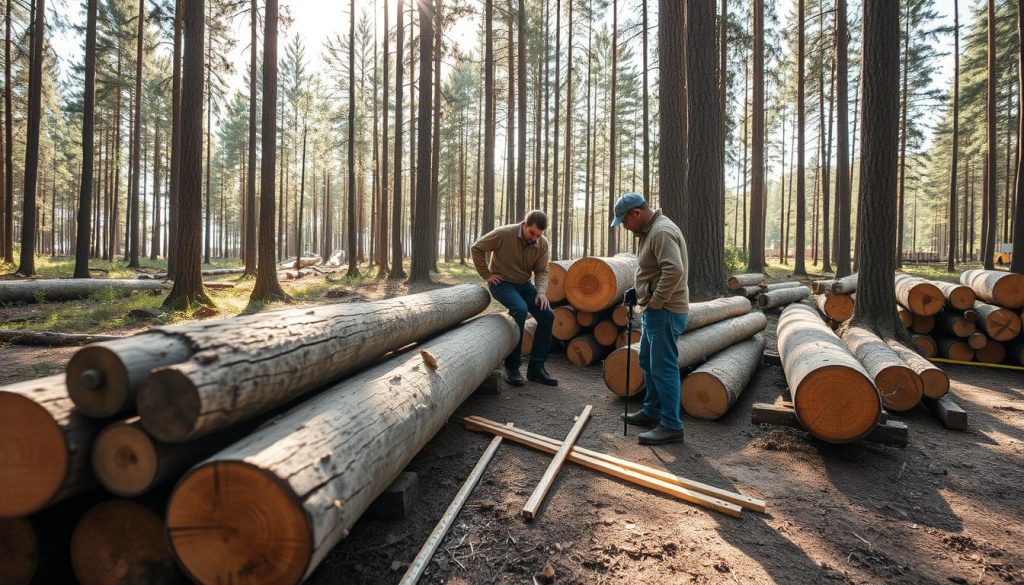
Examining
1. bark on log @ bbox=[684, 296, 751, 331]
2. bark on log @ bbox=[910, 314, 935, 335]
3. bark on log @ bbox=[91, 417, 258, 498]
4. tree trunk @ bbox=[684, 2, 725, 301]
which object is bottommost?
bark on log @ bbox=[91, 417, 258, 498]

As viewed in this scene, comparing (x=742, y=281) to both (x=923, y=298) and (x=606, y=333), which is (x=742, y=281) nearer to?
(x=923, y=298)

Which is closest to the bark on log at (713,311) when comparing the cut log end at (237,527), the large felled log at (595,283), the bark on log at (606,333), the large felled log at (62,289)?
the large felled log at (595,283)

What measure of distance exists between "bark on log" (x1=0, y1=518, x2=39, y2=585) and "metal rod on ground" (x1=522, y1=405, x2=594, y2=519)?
7.73 ft

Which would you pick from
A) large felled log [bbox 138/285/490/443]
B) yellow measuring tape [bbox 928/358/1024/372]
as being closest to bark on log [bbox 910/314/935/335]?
yellow measuring tape [bbox 928/358/1024/372]

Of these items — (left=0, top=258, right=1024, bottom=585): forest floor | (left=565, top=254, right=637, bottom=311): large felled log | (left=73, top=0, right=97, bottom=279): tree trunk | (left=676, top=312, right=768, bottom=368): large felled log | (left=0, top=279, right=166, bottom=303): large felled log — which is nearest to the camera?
(left=0, top=258, right=1024, bottom=585): forest floor

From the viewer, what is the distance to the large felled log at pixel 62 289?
381 inches

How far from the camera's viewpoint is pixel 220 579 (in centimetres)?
177

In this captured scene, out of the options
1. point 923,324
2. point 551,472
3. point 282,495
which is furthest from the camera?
point 923,324

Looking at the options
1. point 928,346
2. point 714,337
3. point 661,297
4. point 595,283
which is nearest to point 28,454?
point 661,297

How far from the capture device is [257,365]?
212cm

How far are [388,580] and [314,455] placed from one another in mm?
894

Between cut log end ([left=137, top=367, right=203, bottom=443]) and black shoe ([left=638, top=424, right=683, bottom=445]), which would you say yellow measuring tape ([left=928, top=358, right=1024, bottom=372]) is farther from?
cut log end ([left=137, top=367, right=203, bottom=443])

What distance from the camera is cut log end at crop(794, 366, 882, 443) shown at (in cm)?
363

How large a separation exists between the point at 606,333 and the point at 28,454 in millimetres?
5925
